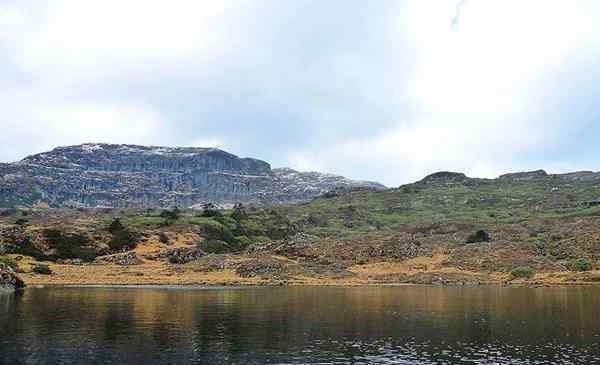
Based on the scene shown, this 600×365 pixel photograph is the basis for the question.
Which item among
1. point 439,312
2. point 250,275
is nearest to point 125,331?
point 439,312

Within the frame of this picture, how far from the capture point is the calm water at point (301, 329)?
38.6 metres

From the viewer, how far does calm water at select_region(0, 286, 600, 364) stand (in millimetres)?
38625

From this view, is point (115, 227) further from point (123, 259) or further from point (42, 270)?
point (42, 270)

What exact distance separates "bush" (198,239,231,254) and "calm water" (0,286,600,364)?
72.8 meters

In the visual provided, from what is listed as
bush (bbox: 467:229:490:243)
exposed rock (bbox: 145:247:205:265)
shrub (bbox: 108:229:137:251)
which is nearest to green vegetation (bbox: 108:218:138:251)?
shrub (bbox: 108:229:137:251)

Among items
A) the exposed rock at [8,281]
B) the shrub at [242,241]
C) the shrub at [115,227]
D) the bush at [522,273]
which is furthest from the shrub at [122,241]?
the bush at [522,273]

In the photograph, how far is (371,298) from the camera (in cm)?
7894

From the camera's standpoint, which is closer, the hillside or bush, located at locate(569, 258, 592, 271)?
bush, located at locate(569, 258, 592, 271)

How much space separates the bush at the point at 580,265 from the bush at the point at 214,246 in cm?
8732

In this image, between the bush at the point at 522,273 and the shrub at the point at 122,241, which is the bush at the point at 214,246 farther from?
the bush at the point at 522,273

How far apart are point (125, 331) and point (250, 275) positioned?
7197 cm

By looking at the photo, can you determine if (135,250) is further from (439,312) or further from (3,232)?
(439,312)

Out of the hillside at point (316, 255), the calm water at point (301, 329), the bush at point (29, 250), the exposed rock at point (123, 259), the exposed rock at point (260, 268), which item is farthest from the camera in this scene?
the exposed rock at point (123, 259)

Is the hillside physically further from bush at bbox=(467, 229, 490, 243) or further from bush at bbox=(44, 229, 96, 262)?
bush at bbox=(467, 229, 490, 243)
